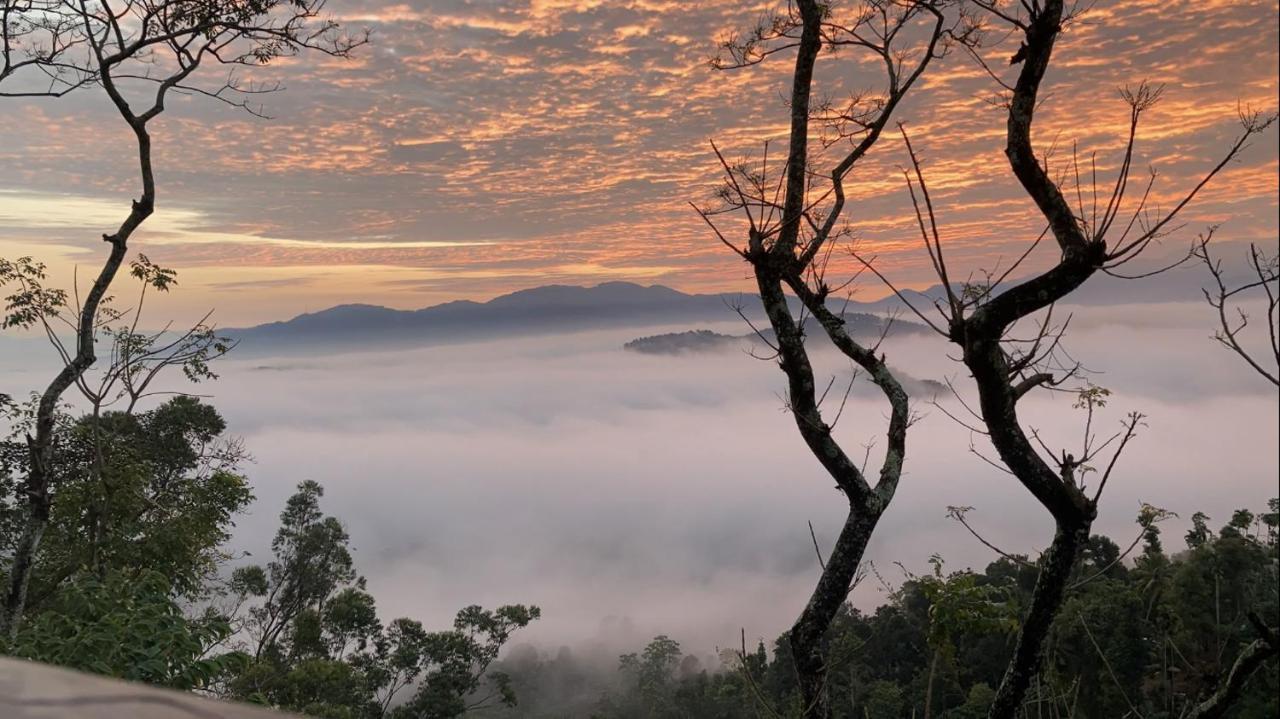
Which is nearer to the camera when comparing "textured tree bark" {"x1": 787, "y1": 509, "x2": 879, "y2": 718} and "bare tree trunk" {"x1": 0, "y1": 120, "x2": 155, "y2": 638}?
"textured tree bark" {"x1": 787, "y1": 509, "x2": 879, "y2": 718}

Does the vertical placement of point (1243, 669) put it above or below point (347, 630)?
above

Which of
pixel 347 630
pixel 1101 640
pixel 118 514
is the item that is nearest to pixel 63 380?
pixel 118 514

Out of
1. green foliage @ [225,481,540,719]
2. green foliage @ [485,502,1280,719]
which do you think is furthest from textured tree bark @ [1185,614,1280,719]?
green foliage @ [225,481,540,719]

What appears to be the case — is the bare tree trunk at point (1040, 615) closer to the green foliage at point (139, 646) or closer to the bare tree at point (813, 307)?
the bare tree at point (813, 307)

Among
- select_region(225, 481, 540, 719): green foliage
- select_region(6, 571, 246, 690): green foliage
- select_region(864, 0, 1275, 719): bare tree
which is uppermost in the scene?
select_region(864, 0, 1275, 719): bare tree

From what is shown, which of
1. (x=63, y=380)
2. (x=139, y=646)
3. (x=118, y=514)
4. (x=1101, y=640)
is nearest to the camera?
(x=139, y=646)

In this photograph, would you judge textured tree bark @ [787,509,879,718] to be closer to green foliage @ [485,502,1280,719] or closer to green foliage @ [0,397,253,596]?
Answer: green foliage @ [485,502,1280,719]

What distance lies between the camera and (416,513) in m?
123

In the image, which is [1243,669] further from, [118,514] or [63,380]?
[118,514]

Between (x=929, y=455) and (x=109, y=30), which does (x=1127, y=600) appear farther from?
(x=929, y=455)

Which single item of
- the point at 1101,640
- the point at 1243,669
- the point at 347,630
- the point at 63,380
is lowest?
A: the point at 347,630

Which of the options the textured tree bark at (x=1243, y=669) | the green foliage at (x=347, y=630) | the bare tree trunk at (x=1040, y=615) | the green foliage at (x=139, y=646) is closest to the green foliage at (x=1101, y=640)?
the bare tree trunk at (x=1040, y=615)

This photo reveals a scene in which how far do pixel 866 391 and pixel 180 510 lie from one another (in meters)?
117

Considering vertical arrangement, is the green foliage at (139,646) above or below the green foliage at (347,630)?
above
